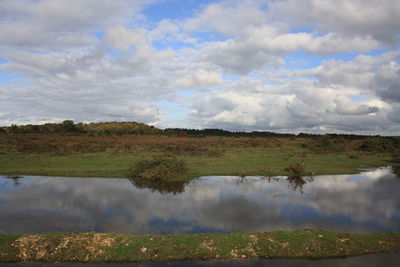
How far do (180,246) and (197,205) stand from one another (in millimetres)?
6293

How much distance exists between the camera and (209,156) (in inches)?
1460

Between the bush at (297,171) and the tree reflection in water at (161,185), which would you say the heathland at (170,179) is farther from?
the tree reflection in water at (161,185)

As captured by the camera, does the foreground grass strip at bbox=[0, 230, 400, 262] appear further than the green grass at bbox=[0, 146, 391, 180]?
No

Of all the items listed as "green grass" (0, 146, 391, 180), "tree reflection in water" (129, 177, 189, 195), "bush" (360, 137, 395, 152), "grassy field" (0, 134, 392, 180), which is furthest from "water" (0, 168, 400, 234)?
"bush" (360, 137, 395, 152)

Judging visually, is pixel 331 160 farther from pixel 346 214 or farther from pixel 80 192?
pixel 80 192

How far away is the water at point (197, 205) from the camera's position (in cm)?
1383

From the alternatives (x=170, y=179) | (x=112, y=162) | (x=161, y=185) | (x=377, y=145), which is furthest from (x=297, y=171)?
(x=377, y=145)

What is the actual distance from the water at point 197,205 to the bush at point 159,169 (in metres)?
1.63

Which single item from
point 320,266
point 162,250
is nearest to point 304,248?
point 320,266

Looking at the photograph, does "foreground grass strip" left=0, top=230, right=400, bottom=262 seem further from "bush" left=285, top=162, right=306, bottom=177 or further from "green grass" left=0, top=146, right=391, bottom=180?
"bush" left=285, top=162, right=306, bottom=177

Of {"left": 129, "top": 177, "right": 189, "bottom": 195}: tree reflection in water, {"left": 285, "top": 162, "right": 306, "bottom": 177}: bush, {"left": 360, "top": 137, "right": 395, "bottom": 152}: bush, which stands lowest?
{"left": 129, "top": 177, "right": 189, "bottom": 195}: tree reflection in water

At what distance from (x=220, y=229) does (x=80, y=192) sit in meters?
11.1

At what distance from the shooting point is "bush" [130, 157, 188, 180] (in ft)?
79.9

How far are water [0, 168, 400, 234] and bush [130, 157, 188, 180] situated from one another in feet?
5.35
